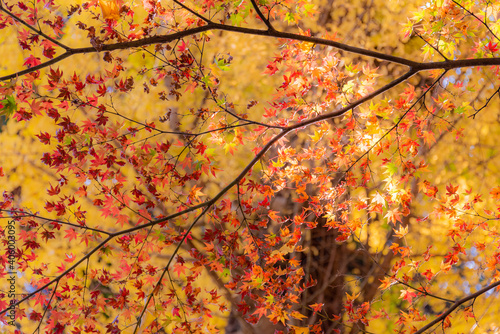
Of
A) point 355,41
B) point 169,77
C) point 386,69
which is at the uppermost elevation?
point 169,77

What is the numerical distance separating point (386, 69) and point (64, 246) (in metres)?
5.17

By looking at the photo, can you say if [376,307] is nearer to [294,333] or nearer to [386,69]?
[294,333]

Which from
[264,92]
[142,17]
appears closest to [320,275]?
[264,92]

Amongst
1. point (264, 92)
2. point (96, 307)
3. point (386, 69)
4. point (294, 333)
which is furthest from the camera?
point (386, 69)

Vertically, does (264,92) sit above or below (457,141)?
above

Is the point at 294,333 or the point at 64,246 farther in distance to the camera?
the point at 64,246

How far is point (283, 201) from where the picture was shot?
492 centimetres

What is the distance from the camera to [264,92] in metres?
4.99

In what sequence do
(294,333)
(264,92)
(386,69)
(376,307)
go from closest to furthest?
(294,333), (376,307), (264,92), (386,69)

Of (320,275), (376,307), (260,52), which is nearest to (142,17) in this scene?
(260,52)

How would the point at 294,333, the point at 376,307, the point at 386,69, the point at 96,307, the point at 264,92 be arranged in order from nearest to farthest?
the point at 96,307, the point at 294,333, the point at 376,307, the point at 264,92, the point at 386,69

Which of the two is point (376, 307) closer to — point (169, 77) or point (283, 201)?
point (283, 201)

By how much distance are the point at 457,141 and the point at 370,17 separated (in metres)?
2.16

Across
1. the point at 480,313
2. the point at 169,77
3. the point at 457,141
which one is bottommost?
the point at 480,313
